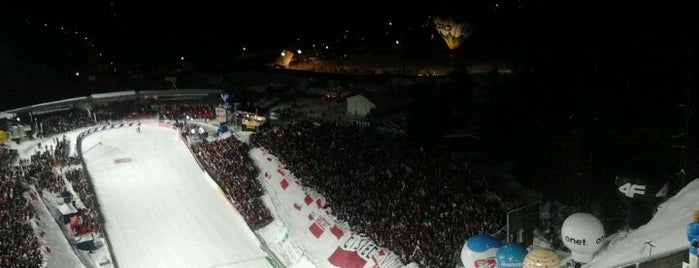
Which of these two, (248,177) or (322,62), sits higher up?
(322,62)

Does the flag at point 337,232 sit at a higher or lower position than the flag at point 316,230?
higher

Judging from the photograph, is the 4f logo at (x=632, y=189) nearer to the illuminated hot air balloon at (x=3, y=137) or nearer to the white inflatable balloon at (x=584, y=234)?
the white inflatable balloon at (x=584, y=234)

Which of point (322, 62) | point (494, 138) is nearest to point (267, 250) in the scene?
point (494, 138)

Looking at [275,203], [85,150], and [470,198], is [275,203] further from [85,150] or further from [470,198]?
[85,150]

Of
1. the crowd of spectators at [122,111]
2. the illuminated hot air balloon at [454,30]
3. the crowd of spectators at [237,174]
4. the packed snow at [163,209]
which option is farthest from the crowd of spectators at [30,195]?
the illuminated hot air balloon at [454,30]

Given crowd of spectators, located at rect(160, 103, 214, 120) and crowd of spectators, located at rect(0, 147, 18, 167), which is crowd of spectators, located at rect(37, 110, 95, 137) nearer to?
crowd of spectators, located at rect(0, 147, 18, 167)

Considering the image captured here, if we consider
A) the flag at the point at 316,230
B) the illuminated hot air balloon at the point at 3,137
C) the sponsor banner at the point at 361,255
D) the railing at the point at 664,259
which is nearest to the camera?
the railing at the point at 664,259

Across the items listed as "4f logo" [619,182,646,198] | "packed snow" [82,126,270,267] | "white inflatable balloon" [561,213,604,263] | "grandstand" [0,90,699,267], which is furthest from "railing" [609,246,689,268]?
"packed snow" [82,126,270,267]
